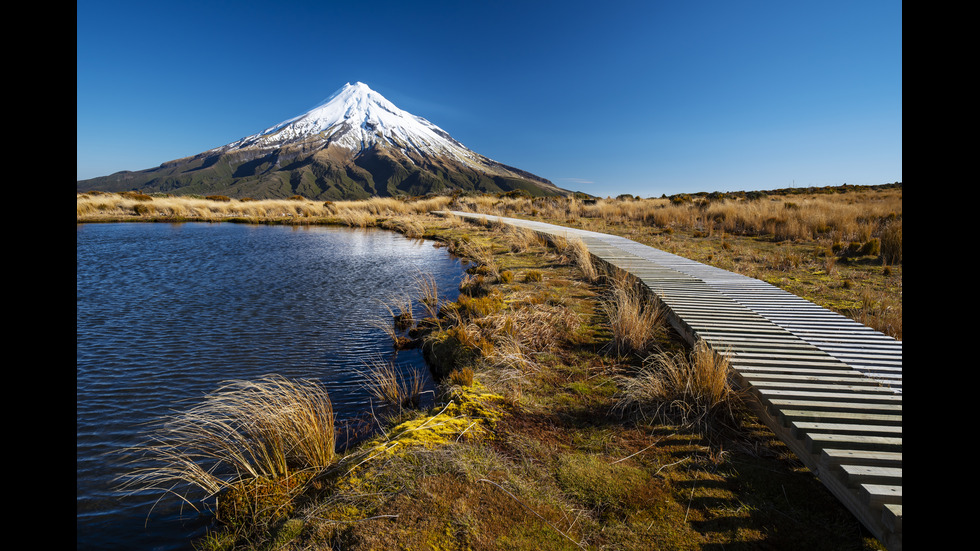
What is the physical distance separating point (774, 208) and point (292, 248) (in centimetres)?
1970

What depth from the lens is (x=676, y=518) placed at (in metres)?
2.41

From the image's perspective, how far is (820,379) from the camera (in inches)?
132

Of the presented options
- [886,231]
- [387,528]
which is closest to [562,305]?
[387,528]


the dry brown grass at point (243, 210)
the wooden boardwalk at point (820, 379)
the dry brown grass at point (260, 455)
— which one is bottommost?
the dry brown grass at point (260, 455)

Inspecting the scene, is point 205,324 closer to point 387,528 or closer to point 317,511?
point 317,511

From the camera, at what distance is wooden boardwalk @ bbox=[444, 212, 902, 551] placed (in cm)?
227

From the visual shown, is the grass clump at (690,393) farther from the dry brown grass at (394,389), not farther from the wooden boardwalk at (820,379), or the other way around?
the dry brown grass at (394,389)

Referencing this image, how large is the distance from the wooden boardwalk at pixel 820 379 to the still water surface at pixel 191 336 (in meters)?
3.61

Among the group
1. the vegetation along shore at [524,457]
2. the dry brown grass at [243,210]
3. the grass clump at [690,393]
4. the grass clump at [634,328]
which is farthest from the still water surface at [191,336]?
the dry brown grass at [243,210]

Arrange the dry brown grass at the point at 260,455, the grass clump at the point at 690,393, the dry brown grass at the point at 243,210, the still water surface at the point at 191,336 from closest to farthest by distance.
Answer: the dry brown grass at the point at 260,455, the still water surface at the point at 191,336, the grass clump at the point at 690,393, the dry brown grass at the point at 243,210

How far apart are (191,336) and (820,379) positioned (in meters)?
7.60

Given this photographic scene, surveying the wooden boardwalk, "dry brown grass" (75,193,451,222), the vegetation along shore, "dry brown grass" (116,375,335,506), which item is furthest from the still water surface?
"dry brown grass" (75,193,451,222)

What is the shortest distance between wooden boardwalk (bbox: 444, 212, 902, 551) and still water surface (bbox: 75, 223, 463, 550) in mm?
3605

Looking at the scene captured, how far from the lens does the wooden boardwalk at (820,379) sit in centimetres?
227
